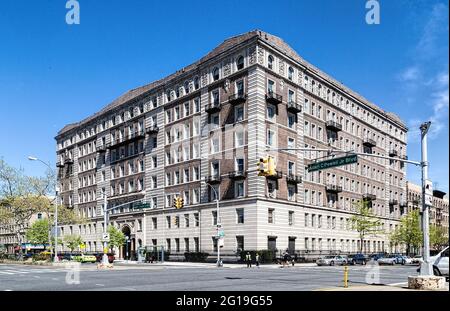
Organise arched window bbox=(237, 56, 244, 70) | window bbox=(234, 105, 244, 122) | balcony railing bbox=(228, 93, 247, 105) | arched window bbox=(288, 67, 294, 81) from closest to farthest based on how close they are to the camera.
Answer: balcony railing bbox=(228, 93, 247, 105) → window bbox=(234, 105, 244, 122) → arched window bbox=(237, 56, 244, 70) → arched window bbox=(288, 67, 294, 81)

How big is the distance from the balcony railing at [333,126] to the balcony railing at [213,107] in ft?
57.8

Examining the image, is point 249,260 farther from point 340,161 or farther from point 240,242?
point 340,161

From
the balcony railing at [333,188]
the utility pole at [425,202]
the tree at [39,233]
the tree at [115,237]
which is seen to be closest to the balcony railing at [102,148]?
the tree at [39,233]

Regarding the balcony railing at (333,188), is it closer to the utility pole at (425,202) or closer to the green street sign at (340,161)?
the green street sign at (340,161)

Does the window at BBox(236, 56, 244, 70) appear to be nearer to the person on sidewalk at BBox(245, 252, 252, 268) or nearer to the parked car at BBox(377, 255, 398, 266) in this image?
the person on sidewalk at BBox(245, 252, 252, 268)

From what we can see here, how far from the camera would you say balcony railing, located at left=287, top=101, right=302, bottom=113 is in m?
60.9

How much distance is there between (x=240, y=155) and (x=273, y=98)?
774 centimetres

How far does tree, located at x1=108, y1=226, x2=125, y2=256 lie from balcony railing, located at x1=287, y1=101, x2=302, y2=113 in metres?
32.7

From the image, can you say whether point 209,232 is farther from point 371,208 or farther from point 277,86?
point 371,208

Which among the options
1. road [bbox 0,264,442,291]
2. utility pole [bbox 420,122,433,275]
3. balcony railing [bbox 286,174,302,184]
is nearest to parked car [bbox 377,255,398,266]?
balcony railing [bbox 286,174,302,184]

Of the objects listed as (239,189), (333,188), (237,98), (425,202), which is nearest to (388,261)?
(333,188)
